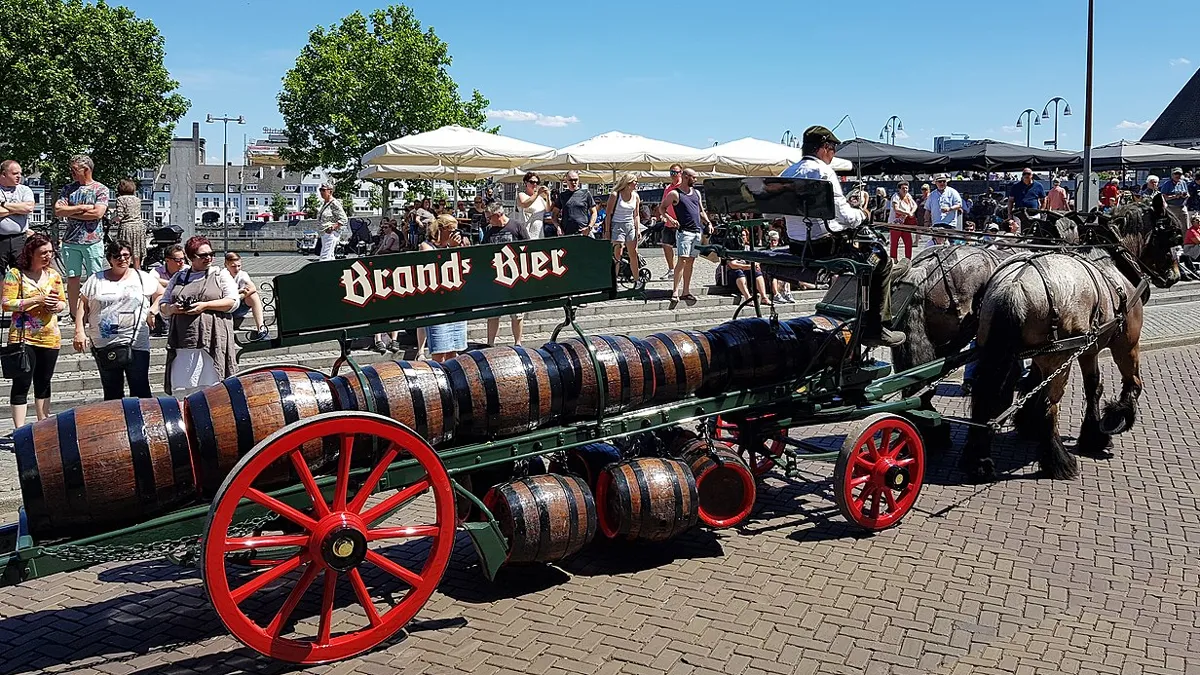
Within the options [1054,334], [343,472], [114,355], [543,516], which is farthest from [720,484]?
[114,355]

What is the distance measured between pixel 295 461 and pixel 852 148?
22.5 metres

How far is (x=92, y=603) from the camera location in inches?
207

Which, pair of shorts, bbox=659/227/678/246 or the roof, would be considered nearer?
pair of shorts, bbox=659/227/678/246

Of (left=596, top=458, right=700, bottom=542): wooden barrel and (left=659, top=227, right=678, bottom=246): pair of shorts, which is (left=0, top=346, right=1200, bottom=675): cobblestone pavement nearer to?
(left=596, top=458, right=700, bottom=542): wooden barrel

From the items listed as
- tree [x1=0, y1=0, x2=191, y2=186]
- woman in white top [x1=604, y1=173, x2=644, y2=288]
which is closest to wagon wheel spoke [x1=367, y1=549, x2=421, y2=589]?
woman in white top [x1=604, y1=173, x2=644, y2=288]

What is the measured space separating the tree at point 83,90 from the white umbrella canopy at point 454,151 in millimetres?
20969

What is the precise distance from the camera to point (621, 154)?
19.4 meters

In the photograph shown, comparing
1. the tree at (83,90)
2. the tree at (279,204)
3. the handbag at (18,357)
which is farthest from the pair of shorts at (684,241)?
the tree at (279,204)

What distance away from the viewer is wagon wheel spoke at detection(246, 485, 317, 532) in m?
4.11

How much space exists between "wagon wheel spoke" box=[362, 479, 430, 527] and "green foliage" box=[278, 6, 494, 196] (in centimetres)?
4475

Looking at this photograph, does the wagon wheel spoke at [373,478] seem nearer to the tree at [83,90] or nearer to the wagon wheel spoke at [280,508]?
the wagon wheel spoke at [280,508]

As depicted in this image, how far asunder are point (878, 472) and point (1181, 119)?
9653cm

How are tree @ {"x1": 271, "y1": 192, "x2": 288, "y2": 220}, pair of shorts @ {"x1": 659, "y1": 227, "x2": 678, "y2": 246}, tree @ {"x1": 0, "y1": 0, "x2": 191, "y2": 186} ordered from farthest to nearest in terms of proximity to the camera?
tree @ {"x1": 271, "y1": 192, "x2": 288, "y2": 220}
tree @ {"x1": 0, "y1": 0, "x2": 191, "y2": 186}
pair of shorts @ {"x1": 659, "y1": 227, "x2": 678, "y2": 246}

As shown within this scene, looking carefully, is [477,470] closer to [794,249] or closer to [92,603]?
[92,603]
